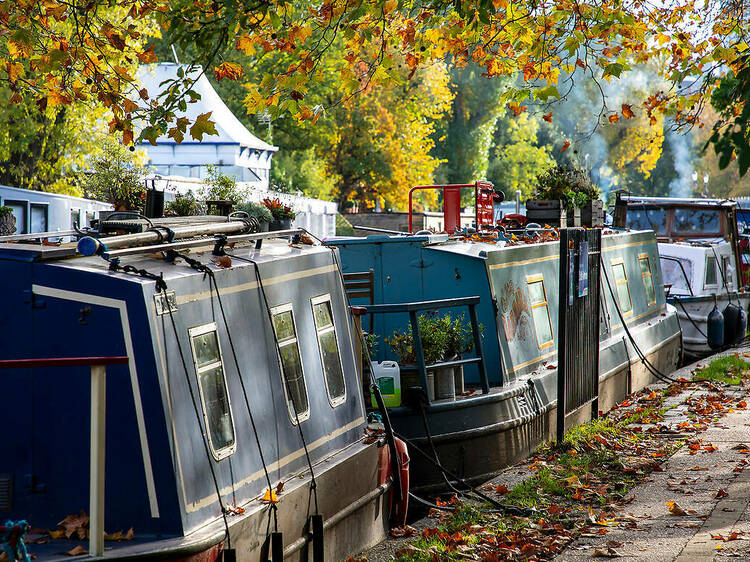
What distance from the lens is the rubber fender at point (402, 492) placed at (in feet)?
30.2

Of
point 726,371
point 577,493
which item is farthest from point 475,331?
point 726,371

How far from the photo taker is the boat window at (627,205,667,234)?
24719 millimetres

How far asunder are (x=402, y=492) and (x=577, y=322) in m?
3.58

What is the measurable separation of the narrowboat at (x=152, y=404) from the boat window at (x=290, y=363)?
0.04 metres

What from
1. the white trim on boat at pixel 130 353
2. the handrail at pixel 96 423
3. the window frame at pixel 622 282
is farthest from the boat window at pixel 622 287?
the handrail at pixel 96 423

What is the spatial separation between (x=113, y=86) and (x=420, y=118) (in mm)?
39081

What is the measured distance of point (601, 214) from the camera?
53.5 ft

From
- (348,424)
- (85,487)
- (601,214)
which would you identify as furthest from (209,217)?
(601,214)

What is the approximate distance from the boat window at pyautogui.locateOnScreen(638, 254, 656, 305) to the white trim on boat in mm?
13986

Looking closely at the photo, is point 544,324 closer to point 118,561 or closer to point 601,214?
point 601,214

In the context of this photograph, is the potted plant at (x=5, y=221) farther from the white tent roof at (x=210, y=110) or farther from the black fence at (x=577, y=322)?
the white tent roof at (x=210, y=110)

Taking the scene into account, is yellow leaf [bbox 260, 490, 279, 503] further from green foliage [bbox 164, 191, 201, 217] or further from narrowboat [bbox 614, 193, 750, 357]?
narrowboat [bbox 614, 193, 750, 357]

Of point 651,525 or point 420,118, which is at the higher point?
point 420,118

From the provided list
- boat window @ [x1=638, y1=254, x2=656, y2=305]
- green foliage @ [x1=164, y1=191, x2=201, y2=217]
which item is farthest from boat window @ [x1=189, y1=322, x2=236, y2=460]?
boat window @ [x1=638, y1=254, x2=656, y2=305]
